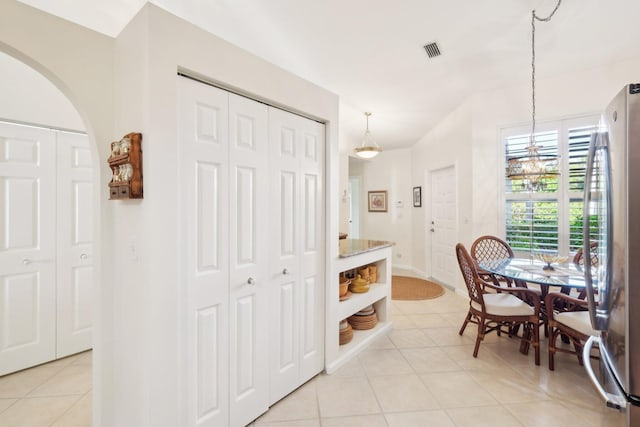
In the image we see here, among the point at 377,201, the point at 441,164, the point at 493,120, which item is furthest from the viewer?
the point at 377,201

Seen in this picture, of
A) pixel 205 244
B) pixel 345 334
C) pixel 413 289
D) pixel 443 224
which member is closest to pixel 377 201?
pixel 443 224

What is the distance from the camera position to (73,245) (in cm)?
260

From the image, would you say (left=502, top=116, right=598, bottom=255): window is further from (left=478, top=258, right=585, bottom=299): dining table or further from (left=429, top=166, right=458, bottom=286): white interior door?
(left=429, top=166, right=458, bottom=286): white interior door

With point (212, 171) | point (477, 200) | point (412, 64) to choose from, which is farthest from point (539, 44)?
point (212, 171)

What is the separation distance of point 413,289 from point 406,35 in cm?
Result: 372

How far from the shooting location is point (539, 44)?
2.95 meters

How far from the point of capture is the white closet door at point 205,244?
4.84 ft

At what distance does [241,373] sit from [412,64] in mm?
3344

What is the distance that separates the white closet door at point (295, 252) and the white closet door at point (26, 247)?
2.05 m

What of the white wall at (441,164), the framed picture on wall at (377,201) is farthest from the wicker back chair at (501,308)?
the framed picture on wall at (377,201)

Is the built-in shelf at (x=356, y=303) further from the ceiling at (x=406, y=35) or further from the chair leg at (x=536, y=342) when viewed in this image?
the ceiling at (x=406, y=35)

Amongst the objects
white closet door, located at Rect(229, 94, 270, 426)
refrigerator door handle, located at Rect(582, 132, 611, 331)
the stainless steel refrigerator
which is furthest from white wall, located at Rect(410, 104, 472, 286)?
white closet door, located at Rect(229, 94, 270, 426)

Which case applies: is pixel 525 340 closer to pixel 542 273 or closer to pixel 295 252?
pixel 542 273

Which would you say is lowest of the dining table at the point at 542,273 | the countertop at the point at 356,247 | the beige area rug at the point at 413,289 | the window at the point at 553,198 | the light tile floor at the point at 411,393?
the light tile floor at the point at 411,393
